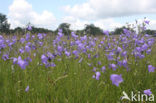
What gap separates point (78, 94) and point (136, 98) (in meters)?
0.79

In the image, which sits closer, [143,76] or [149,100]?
[149,100]

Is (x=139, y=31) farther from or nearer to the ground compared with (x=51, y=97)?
farther from the ground

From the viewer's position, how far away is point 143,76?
323 cm

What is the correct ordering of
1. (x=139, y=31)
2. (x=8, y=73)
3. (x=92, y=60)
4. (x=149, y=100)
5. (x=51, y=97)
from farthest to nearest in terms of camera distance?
(x=92, y=60)
(x=139, y=31)
(x=8, y=73)
(x=149, y=100)
(x=51, y=97)

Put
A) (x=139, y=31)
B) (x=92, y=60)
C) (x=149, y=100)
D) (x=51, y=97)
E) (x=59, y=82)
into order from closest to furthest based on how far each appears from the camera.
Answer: (x=51, y=97), (x=149, y=100), (x=59, y=82), (x=139, y=31), (x=92, y=60)

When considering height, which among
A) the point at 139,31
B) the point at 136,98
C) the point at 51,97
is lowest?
the point at 136,98

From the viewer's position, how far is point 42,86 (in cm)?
240

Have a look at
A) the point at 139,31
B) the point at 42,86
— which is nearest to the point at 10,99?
the point at 42,86

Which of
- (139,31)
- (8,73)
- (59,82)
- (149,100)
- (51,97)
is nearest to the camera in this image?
(51,97)

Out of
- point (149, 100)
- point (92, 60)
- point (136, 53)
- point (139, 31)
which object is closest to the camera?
point (149, 100)

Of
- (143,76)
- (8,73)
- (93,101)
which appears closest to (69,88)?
(93,101)

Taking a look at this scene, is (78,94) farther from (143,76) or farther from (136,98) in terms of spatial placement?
(143,76)

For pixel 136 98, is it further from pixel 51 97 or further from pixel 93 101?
pixel 51 97

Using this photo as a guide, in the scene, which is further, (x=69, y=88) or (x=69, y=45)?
(x=69, y=45)
